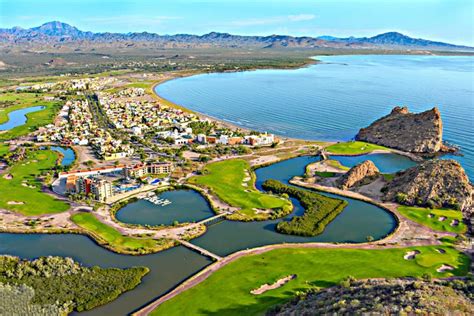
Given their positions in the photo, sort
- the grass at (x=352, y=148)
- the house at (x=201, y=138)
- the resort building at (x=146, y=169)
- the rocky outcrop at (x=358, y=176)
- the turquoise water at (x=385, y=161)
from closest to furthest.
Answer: the rocky outcrop at (x=358, y=176) → the resort building at (x=146, y=169) → the turquoise water at (x=385, y=161) → the grass at (x=352, y=148) → the house at (x=201, y=138)

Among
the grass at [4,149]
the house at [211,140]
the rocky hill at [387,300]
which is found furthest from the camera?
the house at [211,140]

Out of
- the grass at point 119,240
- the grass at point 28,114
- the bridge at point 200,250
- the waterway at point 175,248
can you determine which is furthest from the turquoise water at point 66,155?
the bridge at point 200,250

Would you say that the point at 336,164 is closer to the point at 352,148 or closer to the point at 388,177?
the point at 388,177

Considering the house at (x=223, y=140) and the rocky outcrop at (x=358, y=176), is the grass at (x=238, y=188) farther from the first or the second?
the house at (x=223, y=140)

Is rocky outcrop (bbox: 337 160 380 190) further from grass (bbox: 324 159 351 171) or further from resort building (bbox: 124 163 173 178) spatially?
resort building (bbox: 124 163 173 178)

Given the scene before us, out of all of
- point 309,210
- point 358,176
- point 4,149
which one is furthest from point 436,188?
point 4,149

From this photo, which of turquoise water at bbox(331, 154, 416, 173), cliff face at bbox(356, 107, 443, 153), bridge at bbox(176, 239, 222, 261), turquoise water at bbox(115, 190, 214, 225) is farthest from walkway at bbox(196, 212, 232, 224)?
cliff face at bbox(356, 107, 443, 153)
